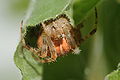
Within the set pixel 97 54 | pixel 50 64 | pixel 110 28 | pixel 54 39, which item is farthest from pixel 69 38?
pixel 110 28

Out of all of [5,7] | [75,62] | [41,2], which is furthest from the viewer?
[5,7]

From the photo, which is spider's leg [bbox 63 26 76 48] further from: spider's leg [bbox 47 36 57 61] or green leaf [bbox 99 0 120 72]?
green leaf [bbox 99 0 120 72]

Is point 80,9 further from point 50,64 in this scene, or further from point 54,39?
point 50,64

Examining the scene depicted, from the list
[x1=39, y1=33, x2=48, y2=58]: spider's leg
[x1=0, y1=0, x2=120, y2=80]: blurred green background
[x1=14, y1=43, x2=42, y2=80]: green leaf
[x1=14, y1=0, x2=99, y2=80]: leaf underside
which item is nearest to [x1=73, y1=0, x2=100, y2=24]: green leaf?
[x1=14, y1=0, x2=99, y2=80]: leaf underside

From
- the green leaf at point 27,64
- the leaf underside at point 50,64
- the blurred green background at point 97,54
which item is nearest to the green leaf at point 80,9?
the leaf underside at point 50,64

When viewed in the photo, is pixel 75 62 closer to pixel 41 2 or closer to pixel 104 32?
pixel 104 32

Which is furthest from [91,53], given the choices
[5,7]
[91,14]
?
[5,7]
